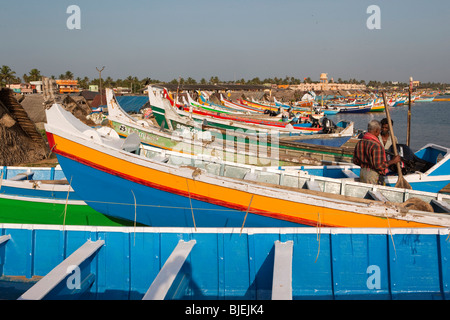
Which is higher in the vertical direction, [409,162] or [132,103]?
[132,103]

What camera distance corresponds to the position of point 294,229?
494cm

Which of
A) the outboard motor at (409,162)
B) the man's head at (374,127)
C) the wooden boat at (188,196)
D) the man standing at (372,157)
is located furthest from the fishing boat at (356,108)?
the man's head at (374,127)

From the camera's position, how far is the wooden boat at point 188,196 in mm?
5566

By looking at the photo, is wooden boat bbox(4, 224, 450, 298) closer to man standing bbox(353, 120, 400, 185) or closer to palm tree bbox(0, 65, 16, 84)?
man standing bbox(353, 120, 400, 185)

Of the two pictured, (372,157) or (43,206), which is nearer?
(372,157)

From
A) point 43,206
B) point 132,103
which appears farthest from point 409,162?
point 132,103

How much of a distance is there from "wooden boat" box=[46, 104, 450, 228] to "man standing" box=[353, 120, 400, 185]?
0.36m

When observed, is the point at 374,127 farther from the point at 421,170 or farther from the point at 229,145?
the point at 229,145

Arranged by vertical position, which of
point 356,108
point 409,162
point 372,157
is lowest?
point 409,162

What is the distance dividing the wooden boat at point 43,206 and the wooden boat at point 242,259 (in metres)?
1.67

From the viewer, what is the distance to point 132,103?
3822 cm

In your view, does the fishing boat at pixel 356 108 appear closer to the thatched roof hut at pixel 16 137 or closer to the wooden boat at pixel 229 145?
the wooden boat at pixel 229 145

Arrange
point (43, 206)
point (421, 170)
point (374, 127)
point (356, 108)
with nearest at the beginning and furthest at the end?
point (374, 127)
point (43, 206)
point (421, 170)
point (356, 108)

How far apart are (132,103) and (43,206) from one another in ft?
106
